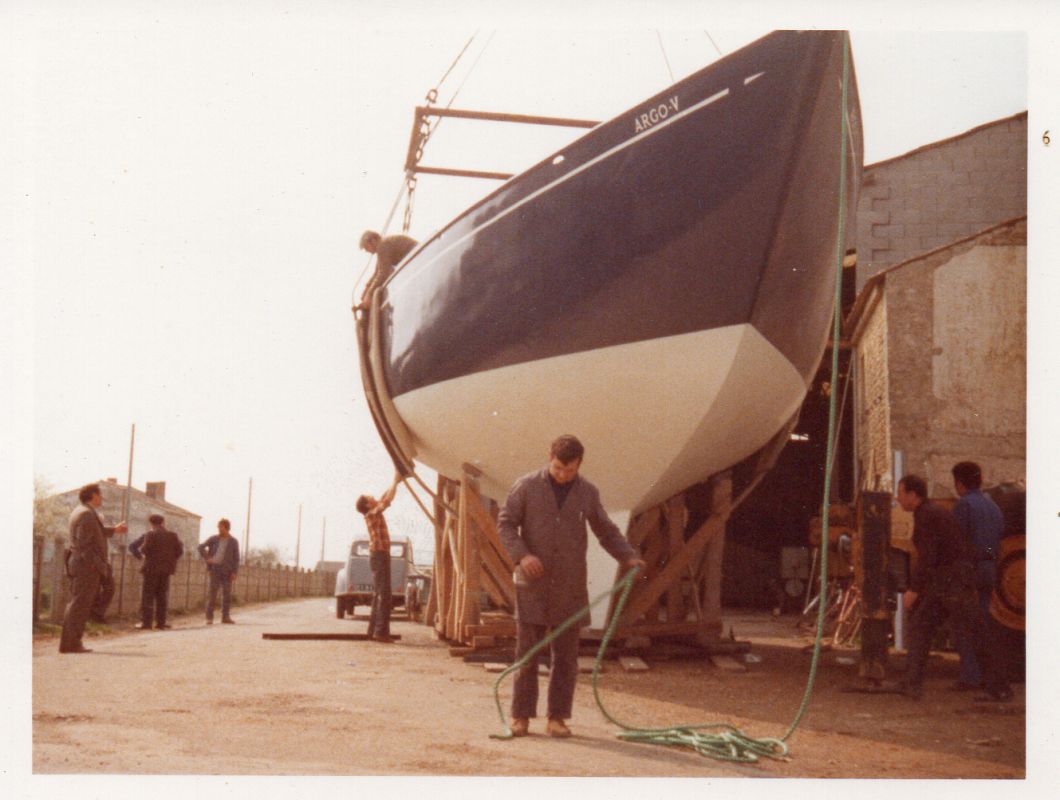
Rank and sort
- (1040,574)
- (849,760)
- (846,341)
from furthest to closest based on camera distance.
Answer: (846,341)
(1040,574)
(849,760)

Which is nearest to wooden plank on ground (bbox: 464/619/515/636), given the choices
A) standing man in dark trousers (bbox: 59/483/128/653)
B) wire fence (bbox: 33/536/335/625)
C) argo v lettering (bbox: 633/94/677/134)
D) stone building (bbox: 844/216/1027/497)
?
wire fence (bbox: 33/536/335/625)

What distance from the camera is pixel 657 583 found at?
6238mm

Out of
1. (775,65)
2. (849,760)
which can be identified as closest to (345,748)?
(849,760)

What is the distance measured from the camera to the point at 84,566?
6.10 meters

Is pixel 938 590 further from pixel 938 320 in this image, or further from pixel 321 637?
pixel 321 637

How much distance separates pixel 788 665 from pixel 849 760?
8.50ft

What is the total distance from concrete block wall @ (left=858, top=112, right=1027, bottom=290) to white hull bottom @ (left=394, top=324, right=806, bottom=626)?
134 centimetres

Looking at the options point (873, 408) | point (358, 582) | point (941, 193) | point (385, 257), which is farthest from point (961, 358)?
point (358, 582)

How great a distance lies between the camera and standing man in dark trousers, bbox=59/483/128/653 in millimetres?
5867

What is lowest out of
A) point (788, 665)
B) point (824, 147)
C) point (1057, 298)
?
point (788, 665)

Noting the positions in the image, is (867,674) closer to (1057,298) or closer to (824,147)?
(1057,298)

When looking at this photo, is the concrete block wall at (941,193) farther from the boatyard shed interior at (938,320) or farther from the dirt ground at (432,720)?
the dirt ground at (432,720)

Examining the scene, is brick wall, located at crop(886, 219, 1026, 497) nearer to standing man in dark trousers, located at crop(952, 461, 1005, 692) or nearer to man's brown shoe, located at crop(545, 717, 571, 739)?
standing man in dark trousers, located at crop(952, 461, 1005, 692)

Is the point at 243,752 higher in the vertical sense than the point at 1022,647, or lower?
lower
